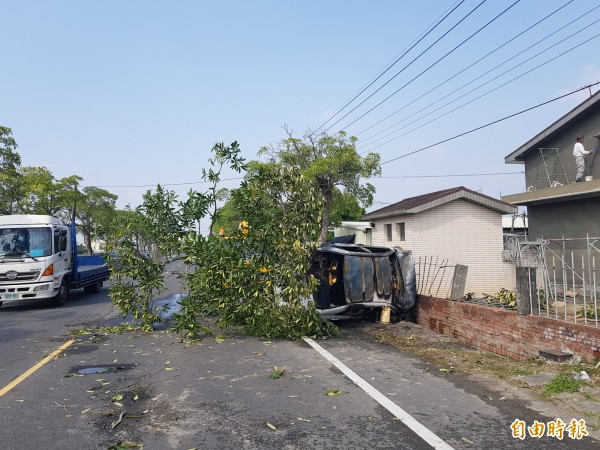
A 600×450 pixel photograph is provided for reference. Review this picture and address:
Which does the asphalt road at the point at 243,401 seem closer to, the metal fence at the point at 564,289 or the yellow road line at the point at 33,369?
the yellow road line at the point at 33,369

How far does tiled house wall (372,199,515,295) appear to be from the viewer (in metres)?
18.7

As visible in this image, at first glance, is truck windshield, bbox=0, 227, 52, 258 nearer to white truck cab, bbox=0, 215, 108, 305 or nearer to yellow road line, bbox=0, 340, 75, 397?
white truck cab, bbox=0, 215, 108, 305

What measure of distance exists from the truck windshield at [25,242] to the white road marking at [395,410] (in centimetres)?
1077

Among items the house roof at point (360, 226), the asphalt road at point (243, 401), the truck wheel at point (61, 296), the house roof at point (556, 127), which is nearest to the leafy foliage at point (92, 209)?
the house roof at point (360, 226)

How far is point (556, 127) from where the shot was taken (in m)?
17.5

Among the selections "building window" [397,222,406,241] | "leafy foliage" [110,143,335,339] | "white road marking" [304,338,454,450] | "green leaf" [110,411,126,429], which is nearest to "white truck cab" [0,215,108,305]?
"leafy foliage" [110,143,335,339]

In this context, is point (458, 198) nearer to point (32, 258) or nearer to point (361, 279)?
point (361, 279)

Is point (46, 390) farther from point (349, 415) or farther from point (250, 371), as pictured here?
point (349, 415)

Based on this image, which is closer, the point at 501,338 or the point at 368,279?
the point at 501,338

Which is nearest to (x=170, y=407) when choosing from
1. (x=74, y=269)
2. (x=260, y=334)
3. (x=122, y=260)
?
(x=260, y=334)

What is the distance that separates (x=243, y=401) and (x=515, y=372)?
3.90 meters

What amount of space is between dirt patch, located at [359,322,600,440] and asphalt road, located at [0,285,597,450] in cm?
31

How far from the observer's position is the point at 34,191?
35969 mm

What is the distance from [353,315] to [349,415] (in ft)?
23.1
